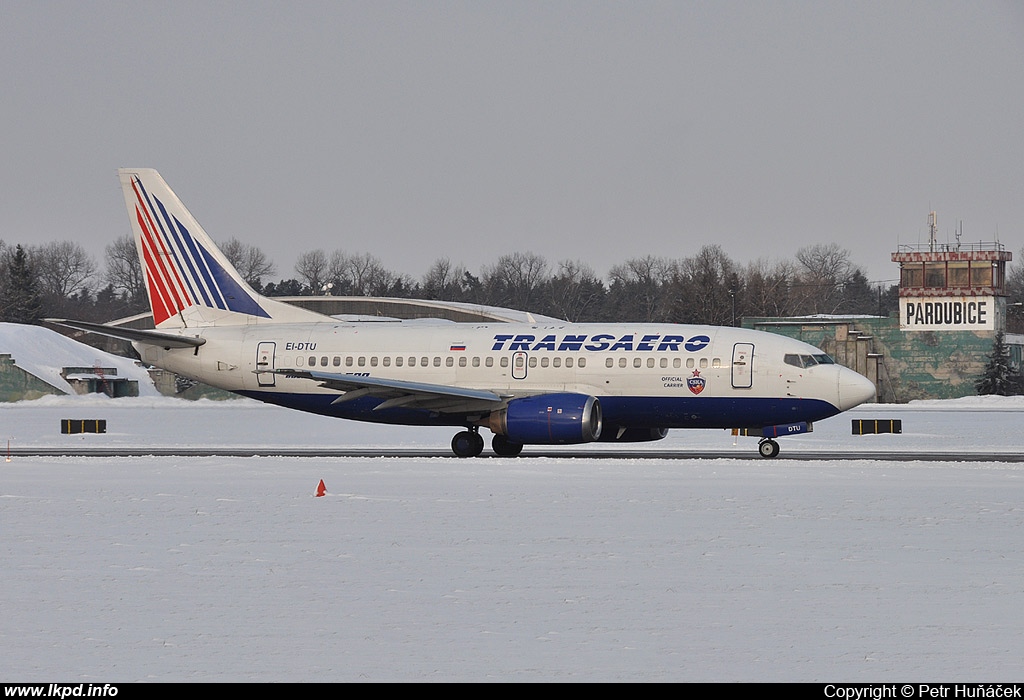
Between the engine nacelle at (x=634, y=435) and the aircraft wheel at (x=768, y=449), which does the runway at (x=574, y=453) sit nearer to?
the aircraft wheel at (x=768, y=449)

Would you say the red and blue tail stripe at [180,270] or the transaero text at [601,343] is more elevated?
the red and blue tail stripe at [180,270]

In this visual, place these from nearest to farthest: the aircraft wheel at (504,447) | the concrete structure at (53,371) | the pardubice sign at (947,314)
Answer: the aircraft wheel at (504,447)
the pardubice sign at (947,314)
the concrete structure at (53,371)

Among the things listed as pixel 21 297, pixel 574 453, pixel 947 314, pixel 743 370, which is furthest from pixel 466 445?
pixel 21 297

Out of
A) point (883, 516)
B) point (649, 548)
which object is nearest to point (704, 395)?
point (883, 516)

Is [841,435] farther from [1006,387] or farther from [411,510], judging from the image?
[1006,387]

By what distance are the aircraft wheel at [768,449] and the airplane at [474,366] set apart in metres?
0.04

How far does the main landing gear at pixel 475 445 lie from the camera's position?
32.1 metres

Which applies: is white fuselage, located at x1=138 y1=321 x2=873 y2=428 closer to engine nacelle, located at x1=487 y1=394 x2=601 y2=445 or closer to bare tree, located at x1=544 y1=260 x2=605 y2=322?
engine nacelle, located at x1=487 y1=394 x2=601 y2=445

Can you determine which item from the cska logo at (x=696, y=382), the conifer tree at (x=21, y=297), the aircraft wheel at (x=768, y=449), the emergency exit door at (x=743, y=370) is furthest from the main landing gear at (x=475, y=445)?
the conifer tree at (x=21, y=297)

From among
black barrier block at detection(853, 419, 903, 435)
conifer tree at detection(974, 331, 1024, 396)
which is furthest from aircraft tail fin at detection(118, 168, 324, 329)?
conifer tree at detection(974, 331, 1024, 396)

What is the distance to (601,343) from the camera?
3300 cm

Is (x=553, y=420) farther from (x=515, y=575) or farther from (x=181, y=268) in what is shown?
(x=515, y=575)

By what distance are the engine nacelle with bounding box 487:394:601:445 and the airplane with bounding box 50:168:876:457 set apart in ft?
0.12

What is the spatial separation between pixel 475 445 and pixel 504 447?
995mm
